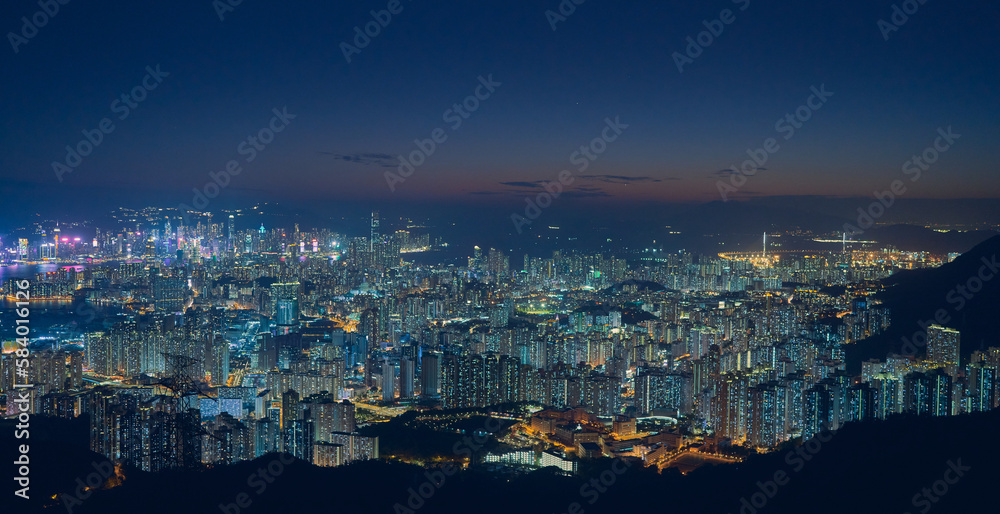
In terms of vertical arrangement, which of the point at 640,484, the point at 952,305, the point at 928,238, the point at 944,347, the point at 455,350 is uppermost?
the point at 928,238

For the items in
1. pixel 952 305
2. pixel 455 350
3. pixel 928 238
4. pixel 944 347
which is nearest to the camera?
pixel 944 347

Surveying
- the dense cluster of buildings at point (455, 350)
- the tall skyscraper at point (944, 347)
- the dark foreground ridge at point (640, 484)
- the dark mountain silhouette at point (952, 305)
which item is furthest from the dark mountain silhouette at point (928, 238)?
the dark foreground ridge at point (640, 484)

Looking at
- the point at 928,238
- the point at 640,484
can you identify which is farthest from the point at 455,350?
the point at 928,238

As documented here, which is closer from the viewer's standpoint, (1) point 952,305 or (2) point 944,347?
(2) point 944,347

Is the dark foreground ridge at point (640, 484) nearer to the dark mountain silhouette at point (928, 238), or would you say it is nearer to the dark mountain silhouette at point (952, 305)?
the dark mountain silhouette at point (952, 305)

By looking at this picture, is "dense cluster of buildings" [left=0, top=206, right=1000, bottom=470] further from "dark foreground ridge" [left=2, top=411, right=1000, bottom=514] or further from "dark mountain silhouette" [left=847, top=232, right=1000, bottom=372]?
"dark foreground ridge" [left=2, top=411, right=1000, bottom=514]

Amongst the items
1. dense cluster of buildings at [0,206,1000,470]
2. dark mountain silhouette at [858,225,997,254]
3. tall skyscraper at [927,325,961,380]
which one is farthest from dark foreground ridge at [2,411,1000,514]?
dark mountain silhouette at [858,225,997,254]

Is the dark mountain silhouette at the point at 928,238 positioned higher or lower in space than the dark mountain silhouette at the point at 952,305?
higher

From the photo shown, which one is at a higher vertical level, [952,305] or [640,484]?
[952,305]

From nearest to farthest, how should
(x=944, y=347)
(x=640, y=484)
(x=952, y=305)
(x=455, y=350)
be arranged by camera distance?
(x=640, y=484) → (x=944, y=347) → (x=952, y=305) → (x=455, y=350)

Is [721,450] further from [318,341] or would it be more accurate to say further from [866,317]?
[318,341]

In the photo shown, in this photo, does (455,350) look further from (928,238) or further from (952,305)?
(928,238)

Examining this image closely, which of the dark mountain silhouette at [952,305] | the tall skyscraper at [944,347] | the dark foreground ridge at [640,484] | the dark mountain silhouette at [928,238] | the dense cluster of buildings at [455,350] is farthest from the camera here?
the dark mountain silhouette at [928,238]
